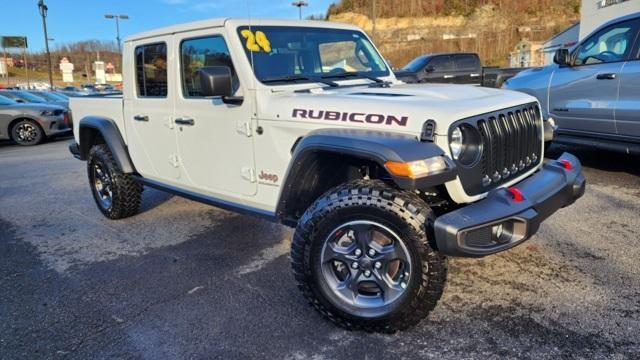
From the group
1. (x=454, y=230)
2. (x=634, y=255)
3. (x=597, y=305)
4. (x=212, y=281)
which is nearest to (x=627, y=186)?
(x=634, y=255)

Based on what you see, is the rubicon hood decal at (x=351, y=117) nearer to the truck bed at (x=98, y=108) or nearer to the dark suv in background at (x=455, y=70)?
the truck bed at (x=98, y=108)

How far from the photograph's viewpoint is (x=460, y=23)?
61281 mm

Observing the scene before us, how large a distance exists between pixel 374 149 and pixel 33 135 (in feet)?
43.6

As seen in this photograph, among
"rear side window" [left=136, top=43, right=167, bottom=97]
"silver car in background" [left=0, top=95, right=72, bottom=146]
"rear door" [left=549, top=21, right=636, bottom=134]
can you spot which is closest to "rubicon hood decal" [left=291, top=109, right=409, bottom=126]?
"rear side window" [left=136, top=43, right=167, bottom=97]

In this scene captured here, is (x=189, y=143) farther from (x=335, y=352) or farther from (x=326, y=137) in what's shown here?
(x=335, y=352)

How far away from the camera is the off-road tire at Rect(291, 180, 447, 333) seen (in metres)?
2.62

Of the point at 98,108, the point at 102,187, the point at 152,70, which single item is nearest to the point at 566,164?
the point at 152,70

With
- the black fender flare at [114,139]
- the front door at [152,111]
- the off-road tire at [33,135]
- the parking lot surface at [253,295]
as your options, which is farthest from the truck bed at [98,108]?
the off-road tire at [33,135]

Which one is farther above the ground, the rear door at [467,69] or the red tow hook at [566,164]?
the rear door at [467,69]

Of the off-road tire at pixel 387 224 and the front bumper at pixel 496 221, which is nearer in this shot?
the front bumper at pixel 496 221

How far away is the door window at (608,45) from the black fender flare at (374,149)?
4487 millimetres

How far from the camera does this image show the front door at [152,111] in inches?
169

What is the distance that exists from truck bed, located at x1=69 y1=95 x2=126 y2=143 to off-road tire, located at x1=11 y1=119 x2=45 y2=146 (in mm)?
8689

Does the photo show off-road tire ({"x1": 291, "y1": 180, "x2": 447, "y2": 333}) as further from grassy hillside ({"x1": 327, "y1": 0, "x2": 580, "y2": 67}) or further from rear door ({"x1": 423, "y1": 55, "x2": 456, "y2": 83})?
grassy hillside ({"x1": 327, "y1": 0, "x2": 580, "y2": 67})
